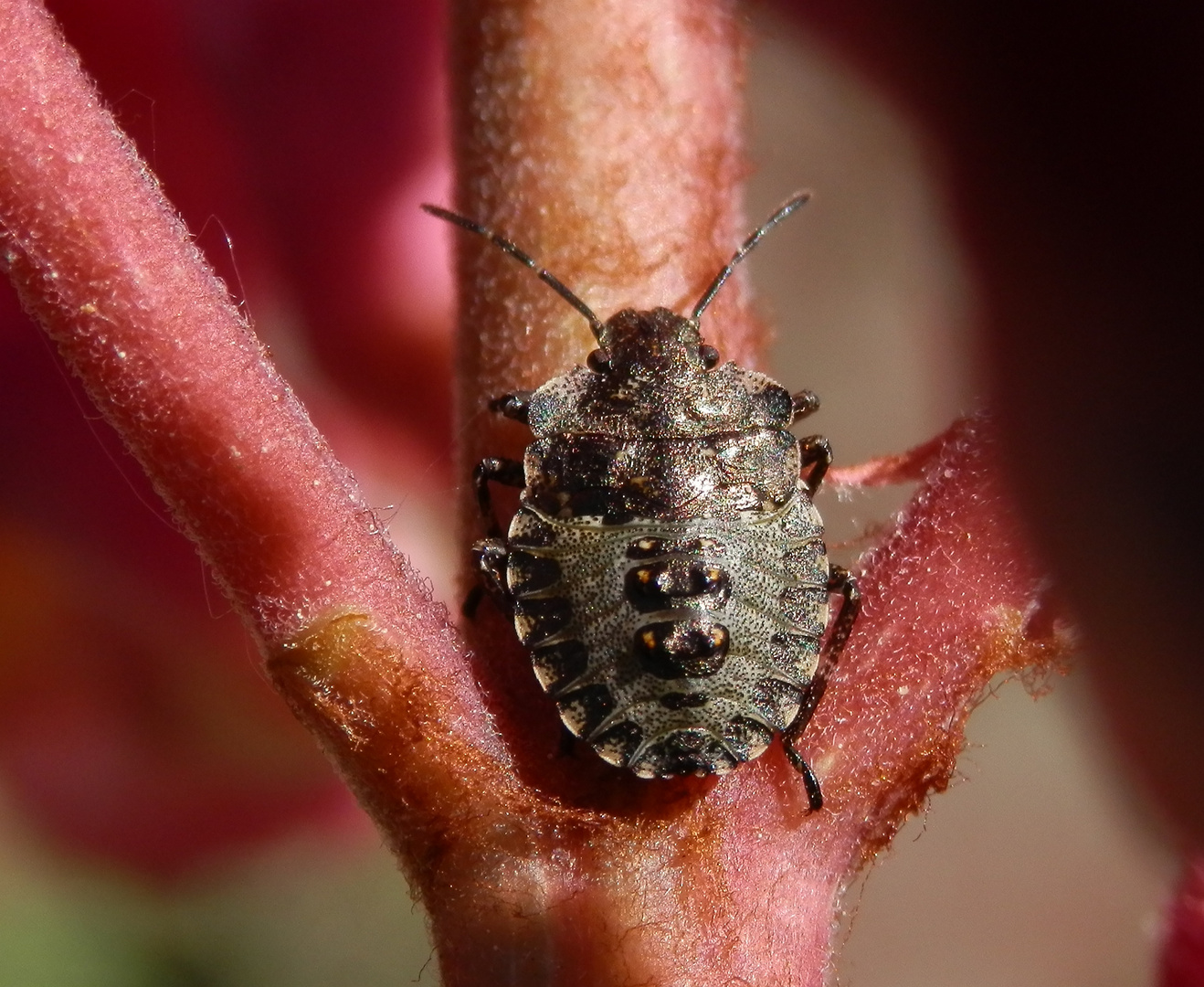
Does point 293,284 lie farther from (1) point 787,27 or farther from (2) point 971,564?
(2) point 971,564

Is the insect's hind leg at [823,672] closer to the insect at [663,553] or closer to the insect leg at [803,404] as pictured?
the insect at [663,553]

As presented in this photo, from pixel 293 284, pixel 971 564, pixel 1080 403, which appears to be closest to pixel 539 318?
pixel 971 564

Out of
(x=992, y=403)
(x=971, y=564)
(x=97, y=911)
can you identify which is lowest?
(x=97, y=911)

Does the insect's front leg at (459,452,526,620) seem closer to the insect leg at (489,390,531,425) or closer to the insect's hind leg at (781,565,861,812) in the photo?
the insect leg at (489,390,531,425)

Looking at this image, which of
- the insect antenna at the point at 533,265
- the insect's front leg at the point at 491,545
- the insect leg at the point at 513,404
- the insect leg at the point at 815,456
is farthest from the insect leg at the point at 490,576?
the insect leg at the point at 815,456

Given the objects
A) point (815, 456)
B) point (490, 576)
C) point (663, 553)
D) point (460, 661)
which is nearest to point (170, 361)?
point (460, 661)

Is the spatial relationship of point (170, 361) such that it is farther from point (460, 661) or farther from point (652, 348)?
point (652, 348)

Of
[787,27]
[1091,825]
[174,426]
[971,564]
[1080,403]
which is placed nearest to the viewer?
[1080,403]
